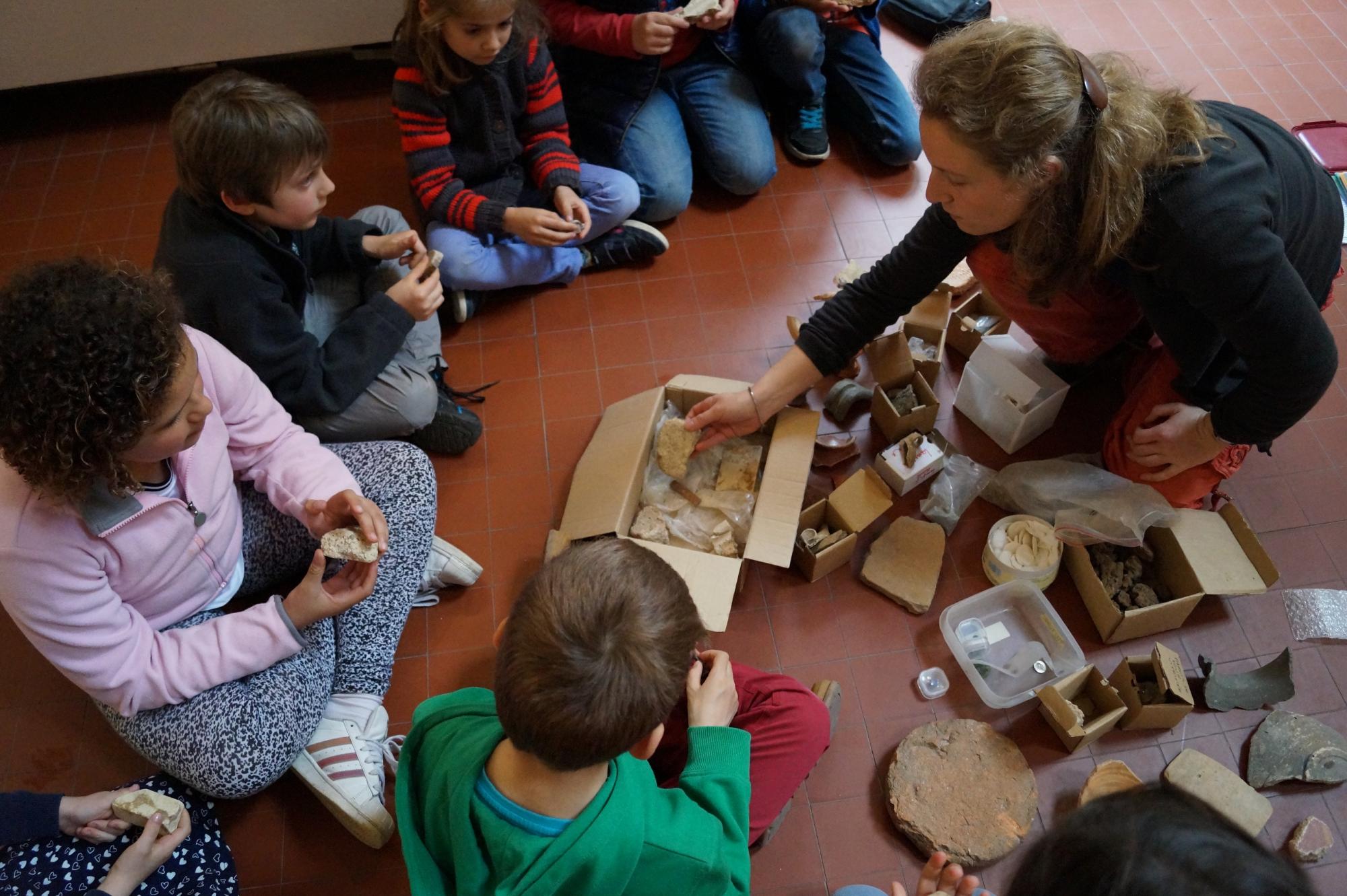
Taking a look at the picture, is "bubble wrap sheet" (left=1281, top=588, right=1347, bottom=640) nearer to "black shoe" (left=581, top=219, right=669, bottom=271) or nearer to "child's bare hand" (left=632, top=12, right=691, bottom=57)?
"black shoe" (left=581, top=219, right=669, bottom=271)

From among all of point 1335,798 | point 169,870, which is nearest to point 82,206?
point 169,870

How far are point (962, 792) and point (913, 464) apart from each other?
0.63m

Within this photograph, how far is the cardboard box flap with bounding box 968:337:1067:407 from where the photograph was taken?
1.84 meters

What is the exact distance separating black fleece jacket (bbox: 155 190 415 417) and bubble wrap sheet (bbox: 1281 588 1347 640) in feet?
5.96

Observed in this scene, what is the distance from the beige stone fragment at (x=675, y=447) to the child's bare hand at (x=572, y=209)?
0.59m

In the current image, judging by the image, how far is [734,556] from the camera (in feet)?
5.71

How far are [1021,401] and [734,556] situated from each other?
0.68 metres

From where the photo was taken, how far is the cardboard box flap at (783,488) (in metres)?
1.65

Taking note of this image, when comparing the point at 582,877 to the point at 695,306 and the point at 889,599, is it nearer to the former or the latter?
the point at 889,599

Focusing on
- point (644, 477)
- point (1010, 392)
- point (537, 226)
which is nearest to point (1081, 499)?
point (1010, 392)

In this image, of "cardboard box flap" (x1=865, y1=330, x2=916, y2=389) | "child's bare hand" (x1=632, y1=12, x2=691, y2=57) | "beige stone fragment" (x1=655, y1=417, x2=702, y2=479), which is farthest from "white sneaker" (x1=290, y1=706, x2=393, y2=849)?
"child's bare hand" (x1=632, y1=12, x2=691, y2=57)

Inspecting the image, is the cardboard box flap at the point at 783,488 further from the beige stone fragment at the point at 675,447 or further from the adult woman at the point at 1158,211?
the adult woman at the point at 1158,211

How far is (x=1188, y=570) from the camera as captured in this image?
1.64 meters

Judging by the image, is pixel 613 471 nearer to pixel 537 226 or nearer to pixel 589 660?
pixel 537 226
